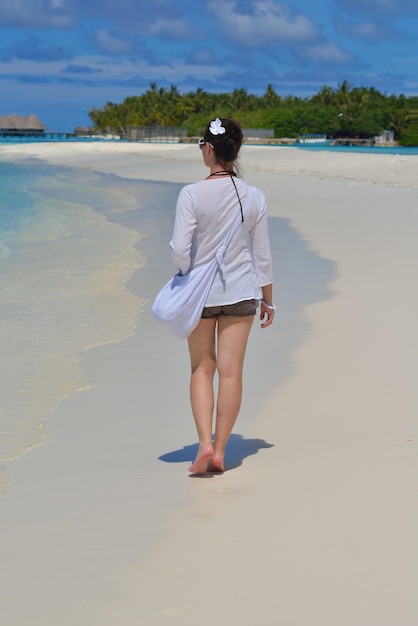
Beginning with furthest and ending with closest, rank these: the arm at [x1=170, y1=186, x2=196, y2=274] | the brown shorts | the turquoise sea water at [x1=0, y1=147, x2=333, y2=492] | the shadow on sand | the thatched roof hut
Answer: the thatched roof hut
the turquoise sea water at [x1=0, y1=147, x2=333, y2=492]
the shadow on sand
the brown shorts
the arm at [x1=170, y1=186, x2=196, y2=274]

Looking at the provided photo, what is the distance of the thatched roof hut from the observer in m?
182

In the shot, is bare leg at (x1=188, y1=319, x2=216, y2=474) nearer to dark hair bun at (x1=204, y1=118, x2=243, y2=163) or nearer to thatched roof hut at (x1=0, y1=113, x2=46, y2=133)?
dark hair bun at (x1=204, y1=118, x2=243, y2=163)

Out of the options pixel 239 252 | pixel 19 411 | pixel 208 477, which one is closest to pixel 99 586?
pixel 208 477

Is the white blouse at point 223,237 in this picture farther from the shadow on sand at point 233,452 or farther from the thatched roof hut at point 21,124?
the thatched roof hut at point 21,124

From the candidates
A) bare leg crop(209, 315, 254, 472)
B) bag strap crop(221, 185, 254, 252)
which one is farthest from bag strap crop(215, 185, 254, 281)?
bare leg crop(209, 315, 254, 472)

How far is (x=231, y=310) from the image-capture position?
4.23 metres

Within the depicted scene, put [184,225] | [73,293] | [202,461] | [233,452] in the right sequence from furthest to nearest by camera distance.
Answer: [73,293]
[233,452]
[202,461]
[184,225]

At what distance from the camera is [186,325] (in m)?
4.18

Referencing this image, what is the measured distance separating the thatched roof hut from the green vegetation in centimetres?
3041

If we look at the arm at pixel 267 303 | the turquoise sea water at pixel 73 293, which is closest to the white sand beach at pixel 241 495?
the turquoise sea water at pixel 73 293

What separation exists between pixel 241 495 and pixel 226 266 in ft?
3.21

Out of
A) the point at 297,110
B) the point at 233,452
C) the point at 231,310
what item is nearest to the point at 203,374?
the point at 231,310

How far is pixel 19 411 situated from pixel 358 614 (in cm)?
305

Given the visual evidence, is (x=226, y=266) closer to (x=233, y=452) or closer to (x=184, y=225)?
(x=184, y=225)
